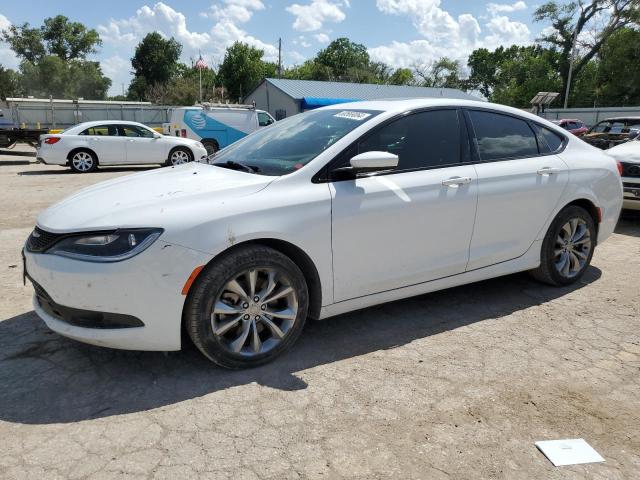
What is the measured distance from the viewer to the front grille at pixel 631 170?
7.12 metres

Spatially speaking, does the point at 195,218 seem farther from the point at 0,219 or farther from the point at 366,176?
the point at 0,219

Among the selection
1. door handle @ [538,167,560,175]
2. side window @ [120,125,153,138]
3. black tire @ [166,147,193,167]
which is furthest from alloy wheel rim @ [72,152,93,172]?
door handle @ [538,167,560,175]

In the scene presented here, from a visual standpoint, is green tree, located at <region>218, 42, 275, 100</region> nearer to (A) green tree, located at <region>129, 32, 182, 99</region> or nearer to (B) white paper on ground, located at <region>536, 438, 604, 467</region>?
(A) green tree, located at <region>129, 32, 182, 99</region>

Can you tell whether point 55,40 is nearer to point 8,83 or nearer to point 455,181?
point 8,83

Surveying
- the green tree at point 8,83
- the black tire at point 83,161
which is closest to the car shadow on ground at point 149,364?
the black tire at point 83,161

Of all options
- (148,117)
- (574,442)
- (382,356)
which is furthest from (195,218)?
(148,117)

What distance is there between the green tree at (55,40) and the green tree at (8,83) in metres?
7.52

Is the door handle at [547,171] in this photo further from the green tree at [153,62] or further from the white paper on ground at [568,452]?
the green tree at [153,62]

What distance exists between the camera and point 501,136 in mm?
4121

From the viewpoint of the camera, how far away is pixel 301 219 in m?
3.05

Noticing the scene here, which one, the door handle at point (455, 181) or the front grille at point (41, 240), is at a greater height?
the door handle at point (455, 181)

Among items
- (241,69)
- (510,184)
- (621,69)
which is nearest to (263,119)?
(510,184)

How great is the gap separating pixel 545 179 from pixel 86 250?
3.52 m

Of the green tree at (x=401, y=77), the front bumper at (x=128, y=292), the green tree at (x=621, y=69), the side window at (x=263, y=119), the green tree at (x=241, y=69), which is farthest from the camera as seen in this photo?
the green tree at (x=401, y=77)
